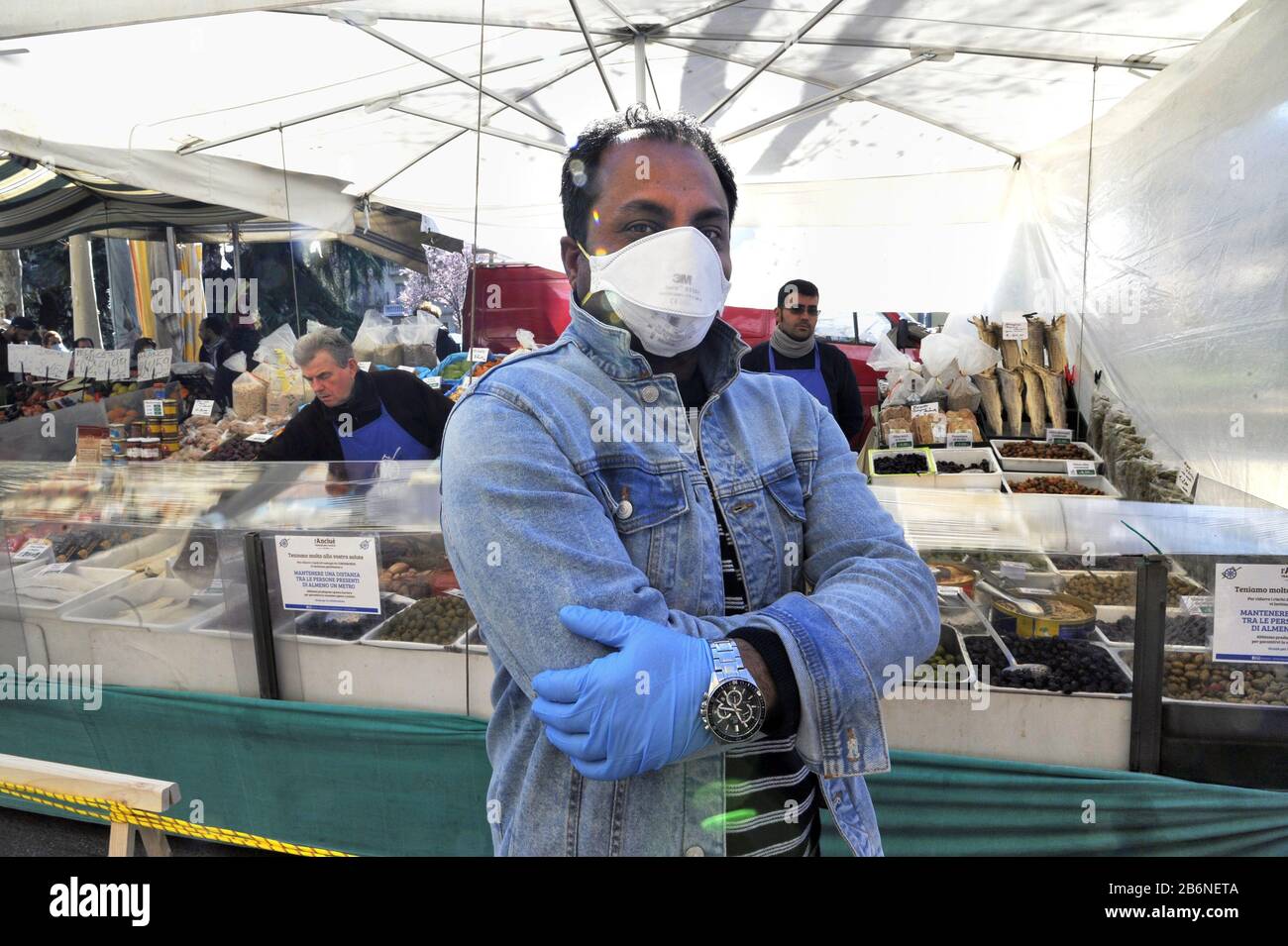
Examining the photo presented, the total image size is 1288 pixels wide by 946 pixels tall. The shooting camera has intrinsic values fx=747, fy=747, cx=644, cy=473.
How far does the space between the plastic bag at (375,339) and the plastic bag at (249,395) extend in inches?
32.4

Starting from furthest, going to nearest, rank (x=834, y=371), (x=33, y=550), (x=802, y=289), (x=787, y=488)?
(x=834, y=371)
(x=802, y=289)
(x=33, y=550)
(x=787, y=488)

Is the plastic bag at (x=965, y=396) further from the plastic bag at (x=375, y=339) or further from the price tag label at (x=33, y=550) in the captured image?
the price tag label at (x=33, y=550)

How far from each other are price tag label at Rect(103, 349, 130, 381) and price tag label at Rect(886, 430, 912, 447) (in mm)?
5233

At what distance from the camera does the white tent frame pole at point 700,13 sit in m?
3.51

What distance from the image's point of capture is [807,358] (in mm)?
4562

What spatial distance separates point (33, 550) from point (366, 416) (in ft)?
4.57

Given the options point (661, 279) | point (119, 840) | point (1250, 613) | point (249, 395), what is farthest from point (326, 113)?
point (1250, 613)

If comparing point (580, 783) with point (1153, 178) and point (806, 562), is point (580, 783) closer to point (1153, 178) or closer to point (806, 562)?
point (806, 562)

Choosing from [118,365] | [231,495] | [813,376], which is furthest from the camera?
[118,365]

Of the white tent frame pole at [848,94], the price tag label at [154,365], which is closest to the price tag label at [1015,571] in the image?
the white tent frame pole at [848,94]

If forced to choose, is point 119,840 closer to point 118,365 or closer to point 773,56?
point 118,365

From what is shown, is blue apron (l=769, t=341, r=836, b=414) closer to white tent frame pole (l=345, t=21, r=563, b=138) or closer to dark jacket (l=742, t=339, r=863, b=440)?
dark jacket (l=742, t=339, r=863, b=440)

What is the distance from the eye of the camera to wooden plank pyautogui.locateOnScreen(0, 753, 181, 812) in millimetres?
2133
